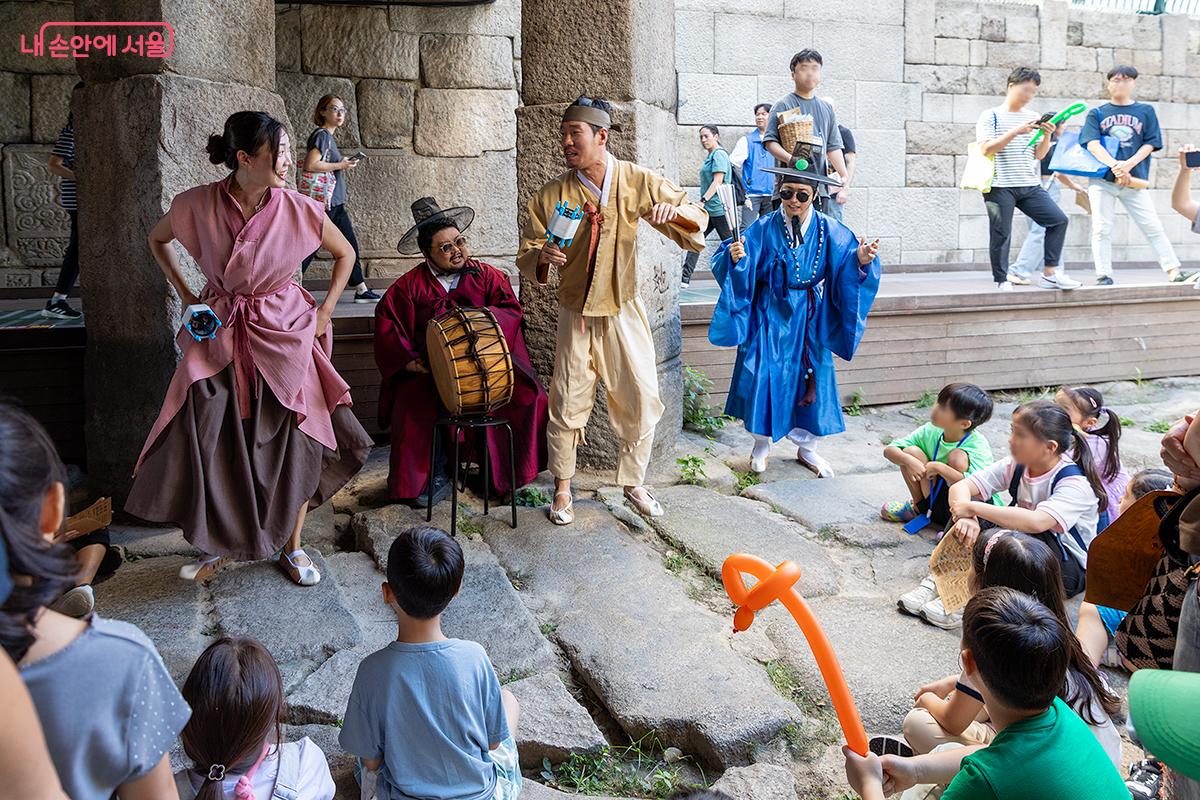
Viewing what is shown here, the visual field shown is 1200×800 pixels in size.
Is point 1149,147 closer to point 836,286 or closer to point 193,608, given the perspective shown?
point 836,286

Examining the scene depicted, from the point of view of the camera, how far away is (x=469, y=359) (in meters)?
4.46

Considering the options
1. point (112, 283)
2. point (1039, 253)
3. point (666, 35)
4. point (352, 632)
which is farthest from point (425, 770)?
point (1039, 253)

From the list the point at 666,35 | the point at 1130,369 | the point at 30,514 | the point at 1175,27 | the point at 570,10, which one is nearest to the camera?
the point at 30,514

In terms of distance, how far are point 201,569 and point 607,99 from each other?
2.83 meters

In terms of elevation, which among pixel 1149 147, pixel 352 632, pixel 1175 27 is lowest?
pixel 352 632

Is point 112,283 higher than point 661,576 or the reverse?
higher

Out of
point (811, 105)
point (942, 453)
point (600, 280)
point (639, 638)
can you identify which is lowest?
point (639, 638)

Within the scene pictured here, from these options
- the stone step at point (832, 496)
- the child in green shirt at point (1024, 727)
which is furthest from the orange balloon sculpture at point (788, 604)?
the stone step at point (832, 496)

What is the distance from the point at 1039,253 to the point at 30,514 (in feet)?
29.0

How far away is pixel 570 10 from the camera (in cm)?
515

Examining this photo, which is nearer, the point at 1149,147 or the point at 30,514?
the point at 30,514

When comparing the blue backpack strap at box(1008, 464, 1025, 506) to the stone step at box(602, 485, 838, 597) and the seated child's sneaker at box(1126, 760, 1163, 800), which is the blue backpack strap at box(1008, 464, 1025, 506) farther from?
the seated child's sneaker at box(1126, 760, 1163, 800)

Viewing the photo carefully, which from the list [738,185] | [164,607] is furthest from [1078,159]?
[164,607]

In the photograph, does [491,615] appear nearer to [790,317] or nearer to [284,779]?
[284,779]
